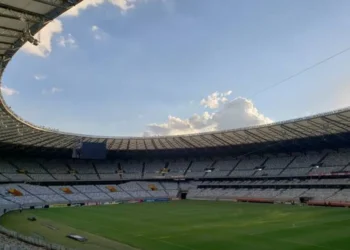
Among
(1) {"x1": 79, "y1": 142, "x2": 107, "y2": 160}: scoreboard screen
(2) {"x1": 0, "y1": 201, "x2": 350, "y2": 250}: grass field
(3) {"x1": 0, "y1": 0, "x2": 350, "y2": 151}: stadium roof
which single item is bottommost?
(2) {"x1": 0, "y1": 201, "x2": 350, "y2": 250}: grass field

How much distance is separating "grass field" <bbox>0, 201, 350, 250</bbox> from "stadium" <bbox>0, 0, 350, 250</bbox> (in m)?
0.11

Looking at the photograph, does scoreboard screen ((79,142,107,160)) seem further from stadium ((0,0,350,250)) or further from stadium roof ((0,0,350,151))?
stadium roof ((0,0,350,151))

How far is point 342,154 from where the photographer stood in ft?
230

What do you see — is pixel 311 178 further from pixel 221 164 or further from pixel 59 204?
pixel 59 204

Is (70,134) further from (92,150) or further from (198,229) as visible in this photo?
(198,229)

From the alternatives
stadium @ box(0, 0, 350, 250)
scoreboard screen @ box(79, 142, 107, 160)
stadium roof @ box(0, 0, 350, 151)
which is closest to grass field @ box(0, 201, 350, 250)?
stadium @ box(0, 0, 350, 250)

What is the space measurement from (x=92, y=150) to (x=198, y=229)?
134 feet

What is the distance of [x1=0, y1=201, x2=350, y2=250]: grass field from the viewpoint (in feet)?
103

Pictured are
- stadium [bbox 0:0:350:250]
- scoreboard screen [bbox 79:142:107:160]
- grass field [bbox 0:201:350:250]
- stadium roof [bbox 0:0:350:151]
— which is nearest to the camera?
stadium roof [bbox 0:0:350:151]

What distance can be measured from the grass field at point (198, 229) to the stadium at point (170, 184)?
0.11 metres

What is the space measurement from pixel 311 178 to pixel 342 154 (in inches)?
312

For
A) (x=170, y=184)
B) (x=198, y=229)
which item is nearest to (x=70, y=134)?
(x=170, y=184)

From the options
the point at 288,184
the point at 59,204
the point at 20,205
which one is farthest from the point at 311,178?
the point at 20,205

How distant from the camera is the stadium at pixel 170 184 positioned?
31797mm
